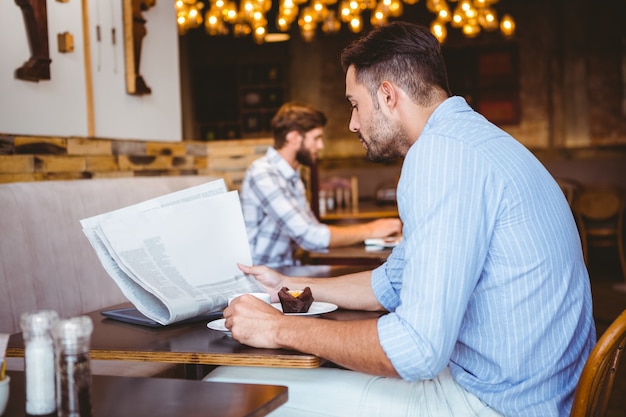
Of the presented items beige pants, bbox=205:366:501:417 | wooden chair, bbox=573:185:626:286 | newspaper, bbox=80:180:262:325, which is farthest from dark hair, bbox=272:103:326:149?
wooden chair, bbox=573:185:626:286

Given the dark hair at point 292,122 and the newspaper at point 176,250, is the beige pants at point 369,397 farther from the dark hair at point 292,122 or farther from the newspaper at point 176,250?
the dark hair at point 292,122

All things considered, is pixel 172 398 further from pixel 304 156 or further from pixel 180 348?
pixel 304 156

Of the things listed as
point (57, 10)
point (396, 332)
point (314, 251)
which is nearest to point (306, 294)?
point (396, 332)

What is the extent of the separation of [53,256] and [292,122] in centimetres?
186

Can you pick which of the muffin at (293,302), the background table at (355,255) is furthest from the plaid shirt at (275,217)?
the muffin at (293,302)

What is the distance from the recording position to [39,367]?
1012 millimetres

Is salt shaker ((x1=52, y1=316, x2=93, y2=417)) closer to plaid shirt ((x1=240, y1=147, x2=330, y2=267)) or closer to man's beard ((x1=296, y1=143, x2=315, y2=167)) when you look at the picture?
plaid shirt ((x1=240, y1=147, x2=330, y2=267))

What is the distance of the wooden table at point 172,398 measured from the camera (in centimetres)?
103

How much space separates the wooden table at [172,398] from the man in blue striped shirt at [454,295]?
315 mm

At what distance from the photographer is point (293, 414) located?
1.60m

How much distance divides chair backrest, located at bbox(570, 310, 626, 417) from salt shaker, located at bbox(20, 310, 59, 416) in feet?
3.10

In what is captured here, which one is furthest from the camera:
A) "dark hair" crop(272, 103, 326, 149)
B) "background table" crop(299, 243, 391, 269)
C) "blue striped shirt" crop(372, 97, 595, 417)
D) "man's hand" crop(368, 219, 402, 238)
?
"dark hair" crop(272, 103, 326, 149)

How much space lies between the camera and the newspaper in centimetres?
163

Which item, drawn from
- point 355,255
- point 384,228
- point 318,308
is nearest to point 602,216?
point 384,228
